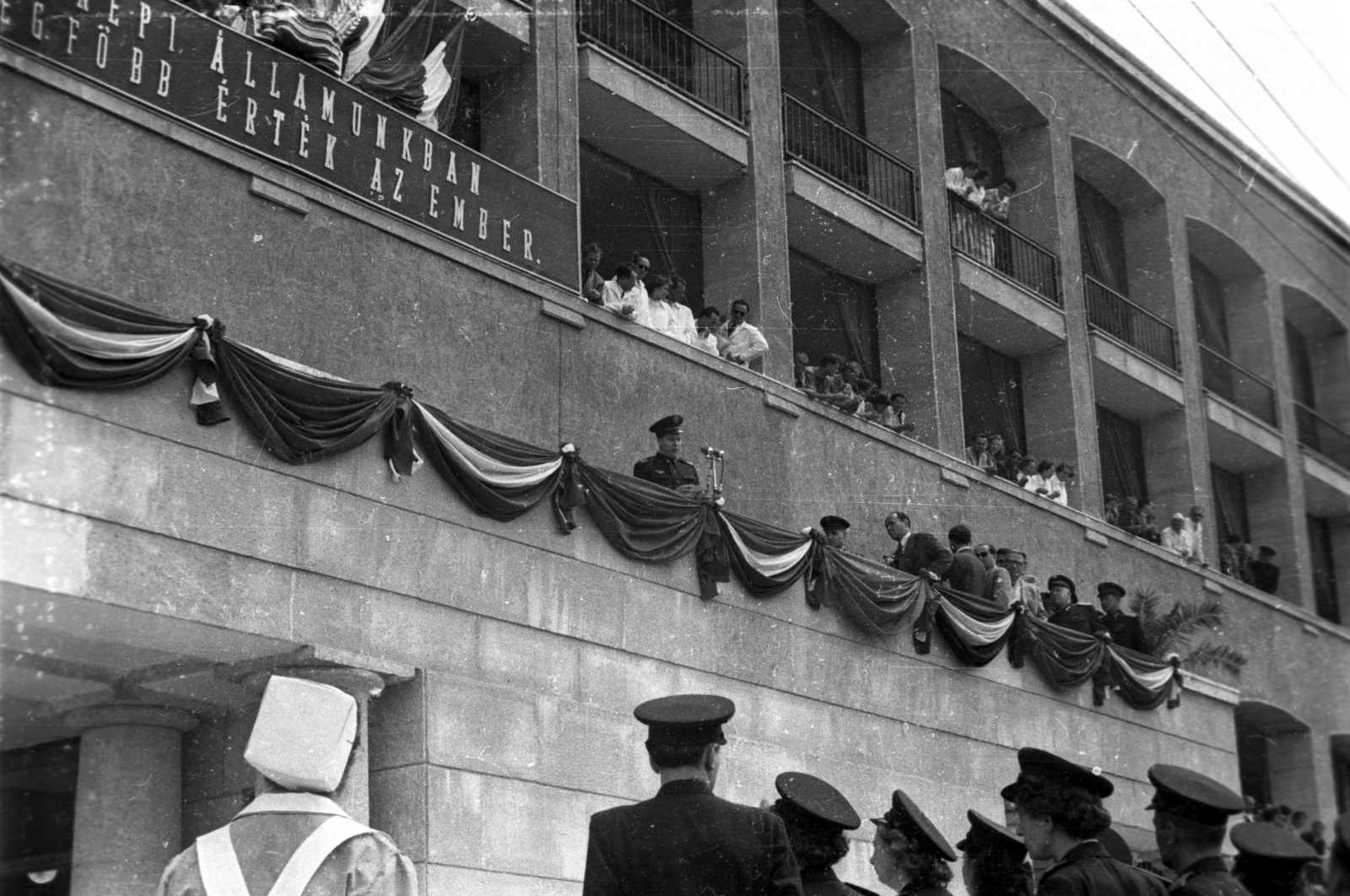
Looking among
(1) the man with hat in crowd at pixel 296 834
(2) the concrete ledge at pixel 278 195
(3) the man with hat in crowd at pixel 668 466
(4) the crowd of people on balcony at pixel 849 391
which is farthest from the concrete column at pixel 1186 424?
(1) the man with hat in crowd at pixel 296 834

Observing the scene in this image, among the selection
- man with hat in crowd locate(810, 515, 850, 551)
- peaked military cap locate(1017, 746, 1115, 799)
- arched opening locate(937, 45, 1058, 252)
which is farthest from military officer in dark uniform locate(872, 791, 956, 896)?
arched opening locate(937, 45, 1058, 252)

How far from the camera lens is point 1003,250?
83.5 feet

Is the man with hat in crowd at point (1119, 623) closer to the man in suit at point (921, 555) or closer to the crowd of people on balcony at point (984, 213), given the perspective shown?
the man in suit at point (921, 555)

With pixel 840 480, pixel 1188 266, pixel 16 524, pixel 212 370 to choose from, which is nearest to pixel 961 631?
pixel 840 480

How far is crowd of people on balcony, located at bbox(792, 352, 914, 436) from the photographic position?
19.9 meters

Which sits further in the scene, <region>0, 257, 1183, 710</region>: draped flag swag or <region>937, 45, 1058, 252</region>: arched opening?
<region>937, 45, 1058, 252</region>: arched opening

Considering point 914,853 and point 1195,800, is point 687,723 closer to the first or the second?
point 914,853

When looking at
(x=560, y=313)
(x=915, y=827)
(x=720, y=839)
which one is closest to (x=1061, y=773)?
(x=915, y=827)

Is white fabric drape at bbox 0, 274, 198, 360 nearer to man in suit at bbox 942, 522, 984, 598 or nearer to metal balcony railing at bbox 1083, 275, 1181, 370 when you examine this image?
man in suit at bbox 942, 522, 984, 598

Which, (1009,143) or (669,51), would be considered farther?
(1009,143)

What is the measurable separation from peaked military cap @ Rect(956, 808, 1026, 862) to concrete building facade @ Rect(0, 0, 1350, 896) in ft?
16.8

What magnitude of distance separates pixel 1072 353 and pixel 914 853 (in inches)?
776

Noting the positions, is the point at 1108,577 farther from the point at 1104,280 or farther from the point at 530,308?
the point at 530,308

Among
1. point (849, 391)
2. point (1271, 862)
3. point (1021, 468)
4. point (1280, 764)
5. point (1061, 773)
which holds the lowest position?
point (1271, 862)
